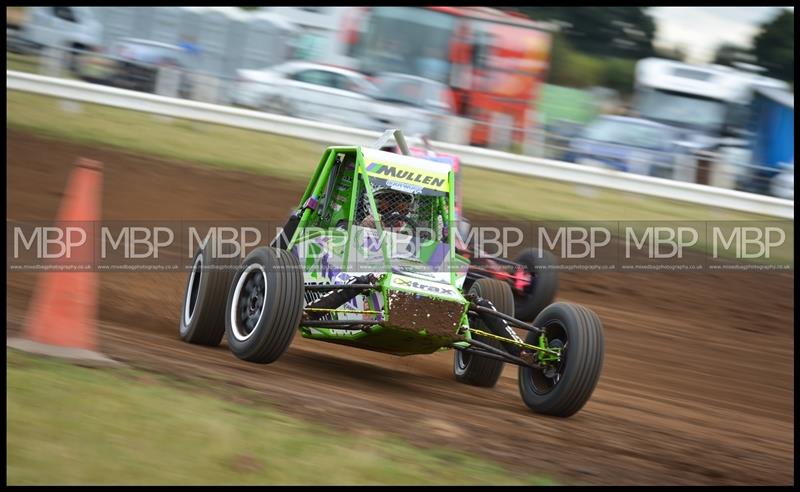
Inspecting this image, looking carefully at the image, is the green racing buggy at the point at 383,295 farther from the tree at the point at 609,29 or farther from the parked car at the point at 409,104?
the tree at the point at 609,29

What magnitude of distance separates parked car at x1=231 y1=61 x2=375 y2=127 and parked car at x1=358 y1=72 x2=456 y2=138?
24 cm

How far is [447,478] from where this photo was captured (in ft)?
15.3

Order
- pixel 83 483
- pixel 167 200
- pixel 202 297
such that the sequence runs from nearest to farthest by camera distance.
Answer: pixel 83 483 → pixel 202 297 → pixel 167 200

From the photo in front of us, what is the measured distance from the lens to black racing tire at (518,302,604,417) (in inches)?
263

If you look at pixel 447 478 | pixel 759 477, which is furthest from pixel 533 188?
pixel 447 478

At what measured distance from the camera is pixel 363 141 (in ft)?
56.4

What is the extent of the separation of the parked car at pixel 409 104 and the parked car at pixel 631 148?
246 cm

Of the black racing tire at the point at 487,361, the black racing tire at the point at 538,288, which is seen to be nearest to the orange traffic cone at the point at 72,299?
the black racing tire at the point at 487,361

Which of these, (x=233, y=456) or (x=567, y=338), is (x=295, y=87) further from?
(x=233, y=456)

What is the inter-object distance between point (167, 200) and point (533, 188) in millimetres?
5745

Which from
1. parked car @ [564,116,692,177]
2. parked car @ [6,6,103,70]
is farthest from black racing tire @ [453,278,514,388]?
parked car @ [6,6,103,70]

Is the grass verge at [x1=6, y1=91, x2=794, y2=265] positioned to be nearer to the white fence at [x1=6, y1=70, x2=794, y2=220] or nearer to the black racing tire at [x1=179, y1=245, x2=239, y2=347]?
the white fence at [x1=6, y1=70, x2=794, y2=220]

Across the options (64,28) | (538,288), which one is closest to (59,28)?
(64,28)

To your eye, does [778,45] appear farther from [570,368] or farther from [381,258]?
[570,368]
